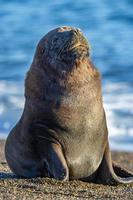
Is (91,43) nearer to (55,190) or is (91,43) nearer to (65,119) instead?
(65,119)

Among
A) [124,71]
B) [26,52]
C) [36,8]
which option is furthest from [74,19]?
[124,71]

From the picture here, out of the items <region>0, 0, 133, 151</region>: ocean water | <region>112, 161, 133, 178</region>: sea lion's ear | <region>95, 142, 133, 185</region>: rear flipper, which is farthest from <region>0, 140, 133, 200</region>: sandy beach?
<region>0, 0, 133, 151</region>: ocean water

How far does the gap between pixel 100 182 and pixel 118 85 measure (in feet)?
20.3

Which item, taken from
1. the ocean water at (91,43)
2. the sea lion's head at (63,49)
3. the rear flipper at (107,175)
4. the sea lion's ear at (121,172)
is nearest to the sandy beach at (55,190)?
the rear flipper at (107,175)

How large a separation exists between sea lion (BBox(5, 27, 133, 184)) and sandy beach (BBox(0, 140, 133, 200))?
0.18 meters

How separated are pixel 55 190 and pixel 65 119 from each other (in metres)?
0.75

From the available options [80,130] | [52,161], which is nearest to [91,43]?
[80,130]

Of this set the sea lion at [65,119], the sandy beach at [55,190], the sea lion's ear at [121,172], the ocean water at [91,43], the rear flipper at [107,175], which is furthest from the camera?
the ocean water at [91,43]

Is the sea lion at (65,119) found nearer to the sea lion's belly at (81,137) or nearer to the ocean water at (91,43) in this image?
the sea lion's belly at (81,137)

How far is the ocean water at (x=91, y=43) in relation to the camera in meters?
11.9

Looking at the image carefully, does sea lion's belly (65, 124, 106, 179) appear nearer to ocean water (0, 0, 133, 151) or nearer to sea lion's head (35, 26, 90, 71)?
sea lion's head (35, 26, 90, 71)

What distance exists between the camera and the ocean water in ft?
39.0

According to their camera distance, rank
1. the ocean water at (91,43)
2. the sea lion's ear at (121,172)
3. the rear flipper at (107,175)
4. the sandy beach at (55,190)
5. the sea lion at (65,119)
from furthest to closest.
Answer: the ocean water at (91,43)
the sea lion's ear at (121,172)
the rear flipper at (107,175)
the sea lion at (65,119)
the sandy beach at (55,190)

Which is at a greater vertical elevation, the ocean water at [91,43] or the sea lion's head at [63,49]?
the sea lion's head at [63,49]
